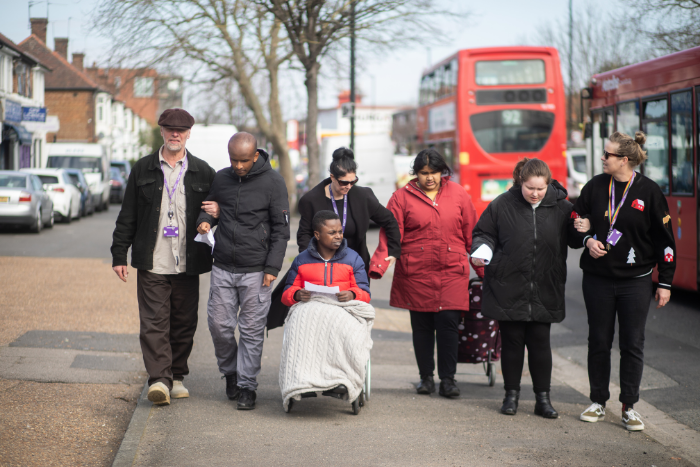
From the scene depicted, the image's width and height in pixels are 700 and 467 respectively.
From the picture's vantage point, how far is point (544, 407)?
5.50 metres

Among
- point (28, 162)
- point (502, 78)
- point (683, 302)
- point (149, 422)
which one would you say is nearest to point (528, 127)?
point (502, 78)

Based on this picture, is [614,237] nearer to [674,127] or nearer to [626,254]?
[626,254]

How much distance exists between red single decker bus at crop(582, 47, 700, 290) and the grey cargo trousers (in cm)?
613

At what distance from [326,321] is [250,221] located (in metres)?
0.91

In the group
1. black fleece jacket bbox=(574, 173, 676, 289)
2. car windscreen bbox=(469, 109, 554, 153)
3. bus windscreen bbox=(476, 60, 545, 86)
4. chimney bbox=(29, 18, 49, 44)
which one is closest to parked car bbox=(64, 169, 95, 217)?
car windscreen bbox=(469, 109, 554, 153)

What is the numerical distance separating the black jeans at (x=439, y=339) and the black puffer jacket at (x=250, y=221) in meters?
1.31

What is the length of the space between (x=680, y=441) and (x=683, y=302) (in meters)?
6.03

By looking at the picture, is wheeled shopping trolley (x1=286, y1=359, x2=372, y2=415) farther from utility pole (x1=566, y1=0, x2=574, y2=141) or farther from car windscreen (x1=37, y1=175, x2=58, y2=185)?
utility pole (x1=566, y1=0, x2=574, y2=141)

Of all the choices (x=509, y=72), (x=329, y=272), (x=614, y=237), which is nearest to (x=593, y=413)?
(x=614, y=237)

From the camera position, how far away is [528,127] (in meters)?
18.7

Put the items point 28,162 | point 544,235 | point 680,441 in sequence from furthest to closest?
point 28,162
point 544,235
point 680,441

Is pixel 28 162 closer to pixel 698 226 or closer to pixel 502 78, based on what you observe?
pixel 502 78

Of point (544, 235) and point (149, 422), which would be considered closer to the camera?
point (149, 422)

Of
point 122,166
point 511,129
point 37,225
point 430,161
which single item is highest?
point 122,166
